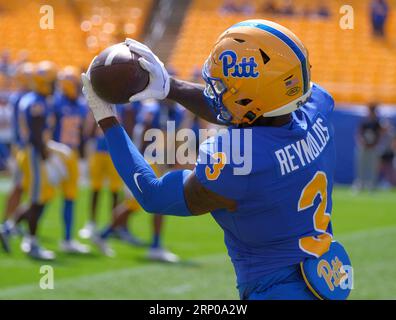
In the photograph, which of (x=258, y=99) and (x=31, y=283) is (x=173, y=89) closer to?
(x=258, y=99)

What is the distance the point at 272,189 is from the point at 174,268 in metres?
4.86

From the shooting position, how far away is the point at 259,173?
3008 millimetres

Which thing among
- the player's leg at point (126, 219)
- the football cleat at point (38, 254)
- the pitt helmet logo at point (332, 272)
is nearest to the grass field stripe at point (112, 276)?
the football cleat at point (38, 254)

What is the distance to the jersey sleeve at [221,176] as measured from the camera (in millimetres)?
2980

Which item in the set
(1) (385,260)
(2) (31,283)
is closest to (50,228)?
(2) (31,283)

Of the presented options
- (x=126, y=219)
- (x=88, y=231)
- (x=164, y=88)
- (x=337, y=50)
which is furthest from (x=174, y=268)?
(x=337, y=50)

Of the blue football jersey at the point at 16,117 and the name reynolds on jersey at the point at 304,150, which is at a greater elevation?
the name reynolds on jersey at the point at 304,150

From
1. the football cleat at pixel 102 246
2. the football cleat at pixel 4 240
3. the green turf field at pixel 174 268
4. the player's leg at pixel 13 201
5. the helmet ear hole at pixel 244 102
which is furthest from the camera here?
the player's leg at pixel 13 201

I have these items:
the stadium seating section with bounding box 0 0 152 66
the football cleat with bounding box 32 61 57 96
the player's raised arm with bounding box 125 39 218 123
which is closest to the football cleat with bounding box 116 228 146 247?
the football cleat with bounding box 32 61 57 96

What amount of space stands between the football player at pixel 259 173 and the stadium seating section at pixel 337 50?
14.3 m

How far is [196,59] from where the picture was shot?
19.2 meters

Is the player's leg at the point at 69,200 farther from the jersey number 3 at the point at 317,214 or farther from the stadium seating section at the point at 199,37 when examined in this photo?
the stadium seating section at the point at 199,37

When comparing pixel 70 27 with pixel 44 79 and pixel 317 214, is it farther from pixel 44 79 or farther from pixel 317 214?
pixel 317 214

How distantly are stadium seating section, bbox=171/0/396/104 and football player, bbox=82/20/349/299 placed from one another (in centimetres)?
1430
